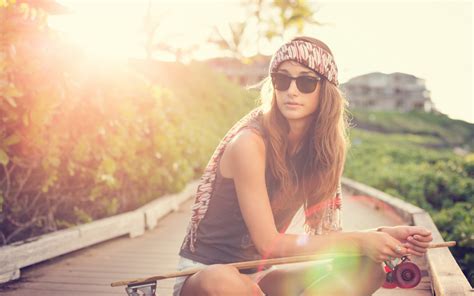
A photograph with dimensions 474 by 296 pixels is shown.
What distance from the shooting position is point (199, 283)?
2.61 m

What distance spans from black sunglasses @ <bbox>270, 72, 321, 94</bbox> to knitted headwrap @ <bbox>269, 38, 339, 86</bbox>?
5 cm

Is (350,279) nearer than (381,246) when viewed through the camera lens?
No

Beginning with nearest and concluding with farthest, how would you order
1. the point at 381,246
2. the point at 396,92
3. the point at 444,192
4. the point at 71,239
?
1. the point at 381,246
2. the point at 71,239
3. the point at 444,192
4. the point at 396,92

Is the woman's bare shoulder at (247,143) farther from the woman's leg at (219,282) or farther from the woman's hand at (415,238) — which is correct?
the woman's hand at (415,238)

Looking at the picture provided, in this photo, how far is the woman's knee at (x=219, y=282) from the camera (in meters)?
2.57

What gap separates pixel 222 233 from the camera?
2949mm

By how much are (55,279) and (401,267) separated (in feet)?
8.62

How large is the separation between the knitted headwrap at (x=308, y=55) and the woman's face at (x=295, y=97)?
3cm

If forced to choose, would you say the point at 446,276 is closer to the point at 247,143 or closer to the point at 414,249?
the point at 414,249

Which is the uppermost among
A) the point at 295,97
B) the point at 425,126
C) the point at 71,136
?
the point at 295,97

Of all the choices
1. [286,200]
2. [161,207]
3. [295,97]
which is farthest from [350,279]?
[161,207]

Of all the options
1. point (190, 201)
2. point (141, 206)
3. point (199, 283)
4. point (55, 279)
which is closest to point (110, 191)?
point (141, 206)

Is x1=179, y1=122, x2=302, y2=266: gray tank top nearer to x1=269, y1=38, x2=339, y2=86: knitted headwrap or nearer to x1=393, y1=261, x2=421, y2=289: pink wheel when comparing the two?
x1=269, y1=38, x2=339, y2=86: knitted headwrap

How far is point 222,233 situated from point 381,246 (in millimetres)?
767
